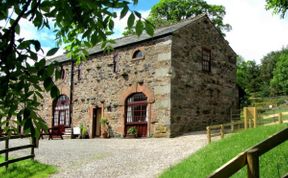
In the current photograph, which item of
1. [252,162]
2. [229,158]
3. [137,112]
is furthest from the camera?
[137,112]

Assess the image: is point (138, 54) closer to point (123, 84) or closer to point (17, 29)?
point (123, 84)

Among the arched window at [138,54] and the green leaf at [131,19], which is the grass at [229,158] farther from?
the arched window at [138,54]

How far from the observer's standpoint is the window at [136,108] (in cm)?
2153

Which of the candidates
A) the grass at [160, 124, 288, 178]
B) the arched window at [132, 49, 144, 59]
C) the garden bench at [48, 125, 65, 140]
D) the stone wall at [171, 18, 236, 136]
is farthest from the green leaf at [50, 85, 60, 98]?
the garden bench at [48, 125, 65, 140]

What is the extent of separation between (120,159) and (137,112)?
8.16 meters

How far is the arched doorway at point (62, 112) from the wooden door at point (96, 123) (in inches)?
105

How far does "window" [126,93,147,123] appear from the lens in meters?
21.5

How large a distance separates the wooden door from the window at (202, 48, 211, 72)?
7.15 m

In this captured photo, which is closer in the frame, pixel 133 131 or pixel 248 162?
pixel 248 162

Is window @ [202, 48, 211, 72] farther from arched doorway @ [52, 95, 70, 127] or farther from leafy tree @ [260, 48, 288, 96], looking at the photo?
leafy tree @ [260, 48, 288, 96]

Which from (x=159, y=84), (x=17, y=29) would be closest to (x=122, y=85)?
(x=159, y=84)

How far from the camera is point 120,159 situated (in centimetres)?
1377

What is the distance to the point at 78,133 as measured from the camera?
81.3 feet

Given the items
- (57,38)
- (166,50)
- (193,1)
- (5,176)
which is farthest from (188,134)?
(193,1)
